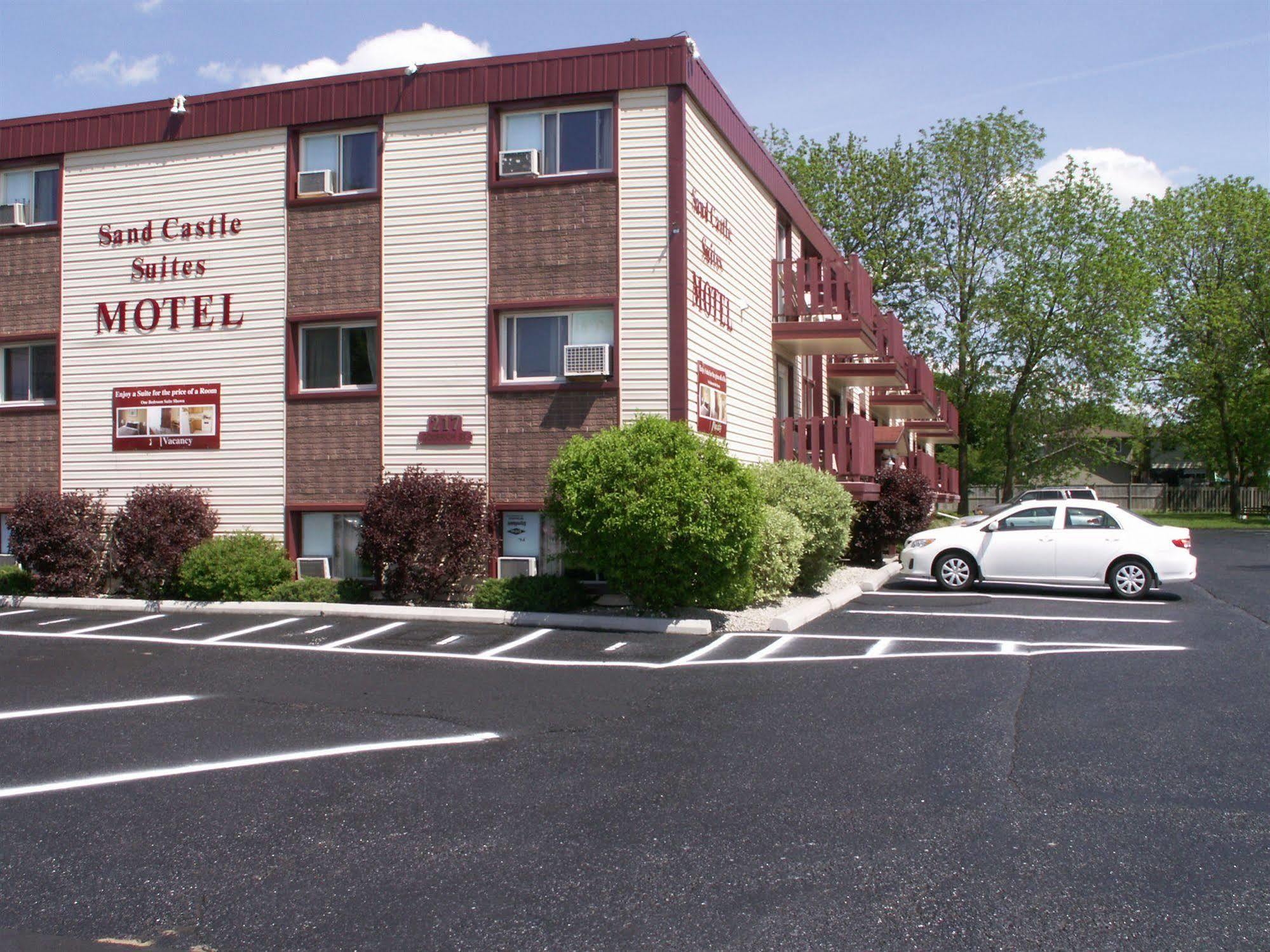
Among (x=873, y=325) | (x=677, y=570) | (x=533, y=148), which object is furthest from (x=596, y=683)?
(x=873, y=325)

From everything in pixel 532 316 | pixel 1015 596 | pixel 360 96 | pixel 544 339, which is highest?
pixel 360 96

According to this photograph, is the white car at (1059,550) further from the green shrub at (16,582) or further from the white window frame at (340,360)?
the green shrub at (16,582)

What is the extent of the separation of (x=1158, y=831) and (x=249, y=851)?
427cm

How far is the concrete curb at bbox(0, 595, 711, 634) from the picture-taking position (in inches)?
499

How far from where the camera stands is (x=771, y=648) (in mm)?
11391

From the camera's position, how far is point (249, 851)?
17.1ft

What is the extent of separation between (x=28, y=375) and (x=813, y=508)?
12093 mm

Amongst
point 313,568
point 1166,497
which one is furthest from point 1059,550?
point 1166,497

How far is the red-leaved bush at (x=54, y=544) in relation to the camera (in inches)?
605

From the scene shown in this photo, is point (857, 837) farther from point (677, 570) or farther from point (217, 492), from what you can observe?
point (217, 492)

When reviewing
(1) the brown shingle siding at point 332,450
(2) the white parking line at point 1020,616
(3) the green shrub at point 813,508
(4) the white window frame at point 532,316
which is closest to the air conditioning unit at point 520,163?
(4) the white window frame at point 532,316

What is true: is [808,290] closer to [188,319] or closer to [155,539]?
[188,319]

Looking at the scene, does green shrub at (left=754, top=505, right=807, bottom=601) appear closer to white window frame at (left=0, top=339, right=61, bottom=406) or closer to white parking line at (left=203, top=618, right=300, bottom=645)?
white parking line at (left=203, top=618, right=300, bottom=645)

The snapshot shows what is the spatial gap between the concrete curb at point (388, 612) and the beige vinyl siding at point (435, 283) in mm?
2301
